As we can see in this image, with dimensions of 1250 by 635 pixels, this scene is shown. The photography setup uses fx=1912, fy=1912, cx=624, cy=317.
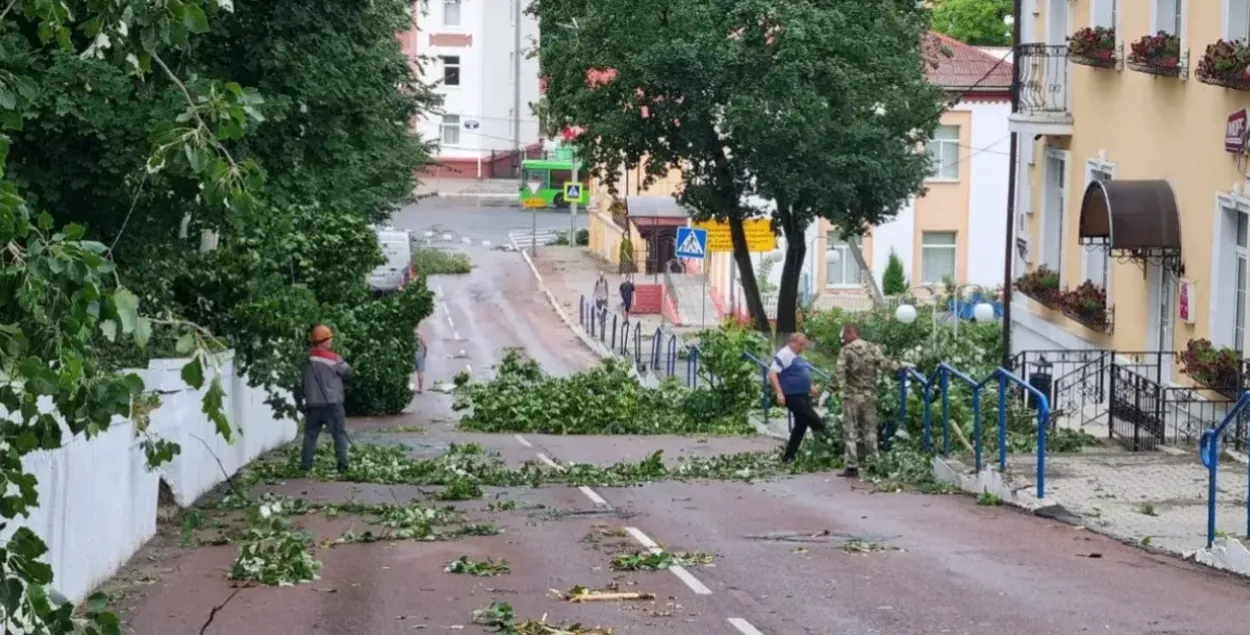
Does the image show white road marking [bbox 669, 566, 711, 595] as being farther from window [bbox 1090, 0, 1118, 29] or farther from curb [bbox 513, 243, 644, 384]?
curb [bbox 513, 243, 644, 384]

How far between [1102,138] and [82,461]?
17931mm

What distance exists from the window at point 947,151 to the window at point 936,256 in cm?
184

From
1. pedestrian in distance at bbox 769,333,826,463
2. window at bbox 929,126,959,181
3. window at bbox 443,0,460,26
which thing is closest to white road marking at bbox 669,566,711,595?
pedestrian in distance at bbox 769,333,826,463

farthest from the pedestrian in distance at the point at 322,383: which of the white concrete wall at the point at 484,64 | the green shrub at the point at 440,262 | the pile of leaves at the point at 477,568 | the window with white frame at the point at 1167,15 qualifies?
the white concrete wall at the point at 484,64

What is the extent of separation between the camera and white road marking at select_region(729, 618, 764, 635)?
424 inches

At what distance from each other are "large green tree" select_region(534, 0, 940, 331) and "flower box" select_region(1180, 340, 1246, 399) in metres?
20.9

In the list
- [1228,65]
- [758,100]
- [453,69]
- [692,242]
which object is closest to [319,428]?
[1228,65]

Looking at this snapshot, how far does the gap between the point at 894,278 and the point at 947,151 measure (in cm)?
398

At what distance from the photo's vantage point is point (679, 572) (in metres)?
12.7

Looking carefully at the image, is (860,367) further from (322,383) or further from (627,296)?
(627,296)

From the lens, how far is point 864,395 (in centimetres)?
1886

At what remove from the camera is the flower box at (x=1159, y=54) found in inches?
899

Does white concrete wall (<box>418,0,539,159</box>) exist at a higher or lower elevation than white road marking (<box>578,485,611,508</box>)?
higher

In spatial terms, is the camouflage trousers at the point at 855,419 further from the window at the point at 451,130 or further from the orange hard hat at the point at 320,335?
the window at the point at 451,130
